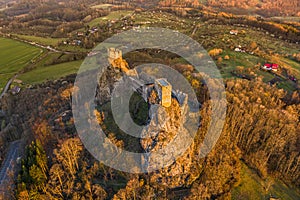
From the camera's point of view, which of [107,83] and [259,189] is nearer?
[259,189]

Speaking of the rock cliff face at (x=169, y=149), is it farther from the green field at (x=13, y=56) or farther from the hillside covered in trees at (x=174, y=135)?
the green field at (x=13, y=56)

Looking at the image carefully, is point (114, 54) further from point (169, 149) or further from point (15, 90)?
point (15, 90)

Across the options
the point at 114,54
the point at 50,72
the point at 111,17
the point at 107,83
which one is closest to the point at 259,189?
the point at 107,83

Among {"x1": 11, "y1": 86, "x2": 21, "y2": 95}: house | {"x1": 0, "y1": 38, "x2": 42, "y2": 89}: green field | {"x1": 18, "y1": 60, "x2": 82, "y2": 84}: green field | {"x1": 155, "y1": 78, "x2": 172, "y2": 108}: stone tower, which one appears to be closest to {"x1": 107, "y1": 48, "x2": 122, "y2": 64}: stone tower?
{"x1": 155, "y1": 78, "x2": 172, "y2": 108}: stone tower

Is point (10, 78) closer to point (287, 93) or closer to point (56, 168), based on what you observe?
point (56, 168)

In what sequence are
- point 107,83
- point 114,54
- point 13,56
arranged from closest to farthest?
point 114,54, point 107,83, point 13,56

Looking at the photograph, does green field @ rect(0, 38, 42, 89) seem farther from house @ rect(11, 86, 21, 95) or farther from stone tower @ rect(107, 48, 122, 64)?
stone tower @ rect(107, 48, 122, 64)

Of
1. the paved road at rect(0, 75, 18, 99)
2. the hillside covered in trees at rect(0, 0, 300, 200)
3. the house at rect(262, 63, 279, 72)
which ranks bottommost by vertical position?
the paved road at rect(0, 75, 18, 99)
